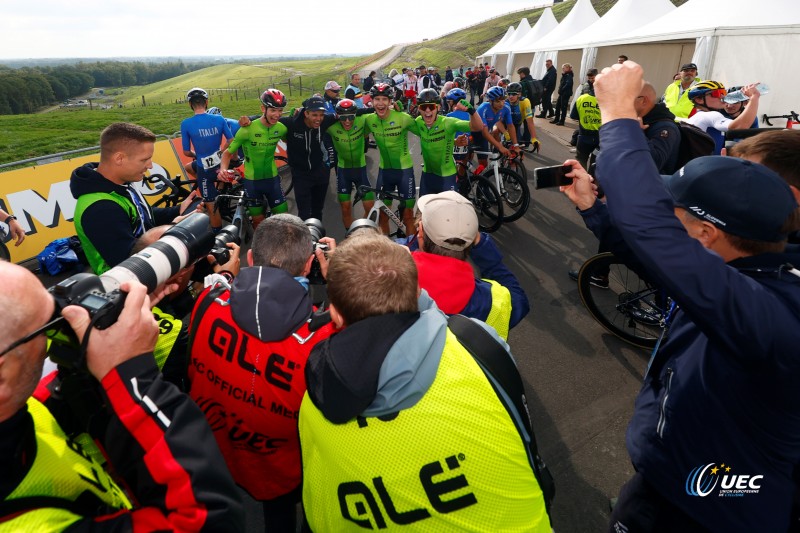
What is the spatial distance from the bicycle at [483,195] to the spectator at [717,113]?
8.69 ft

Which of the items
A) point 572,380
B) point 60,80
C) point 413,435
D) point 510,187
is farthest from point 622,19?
point 60,80

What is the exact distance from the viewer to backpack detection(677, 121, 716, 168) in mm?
3750

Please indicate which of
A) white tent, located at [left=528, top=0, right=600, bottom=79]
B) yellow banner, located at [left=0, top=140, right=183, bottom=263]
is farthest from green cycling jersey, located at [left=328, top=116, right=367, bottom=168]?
white tent, located at [left=528, top=0, right=600, bottom=79]

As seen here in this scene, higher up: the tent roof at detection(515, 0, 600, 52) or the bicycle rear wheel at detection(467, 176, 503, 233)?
the tent roof at detection(515, 0, 600, 52)

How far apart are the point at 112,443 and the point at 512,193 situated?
6721mm

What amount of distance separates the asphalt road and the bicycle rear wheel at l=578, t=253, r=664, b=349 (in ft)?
0.39

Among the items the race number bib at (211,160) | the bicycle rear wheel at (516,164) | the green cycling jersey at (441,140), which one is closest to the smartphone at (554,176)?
the green cycling jersey at (441,140)

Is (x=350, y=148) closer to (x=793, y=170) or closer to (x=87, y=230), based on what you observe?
(x=87, y=230)

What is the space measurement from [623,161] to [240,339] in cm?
148

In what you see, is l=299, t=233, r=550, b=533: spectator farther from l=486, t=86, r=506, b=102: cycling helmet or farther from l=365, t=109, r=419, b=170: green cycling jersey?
l=486, t=86, r=506, b=102: cycling helmet

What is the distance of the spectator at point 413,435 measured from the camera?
1054 millimetres

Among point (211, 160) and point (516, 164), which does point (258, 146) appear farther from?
point (516, 164)

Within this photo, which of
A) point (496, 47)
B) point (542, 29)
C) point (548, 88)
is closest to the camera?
point (548, 88)

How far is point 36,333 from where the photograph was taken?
93cm
